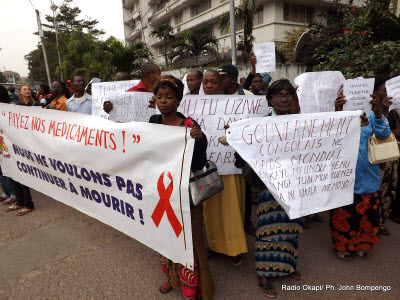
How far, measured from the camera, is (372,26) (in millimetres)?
5551

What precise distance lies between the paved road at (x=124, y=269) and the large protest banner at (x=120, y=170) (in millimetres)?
574

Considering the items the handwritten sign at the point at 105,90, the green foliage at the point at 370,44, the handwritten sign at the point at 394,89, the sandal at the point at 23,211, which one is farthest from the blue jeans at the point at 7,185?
the green foliage at the point at 370,44

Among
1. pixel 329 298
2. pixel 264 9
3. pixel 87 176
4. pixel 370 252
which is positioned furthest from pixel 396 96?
pixel 264 9

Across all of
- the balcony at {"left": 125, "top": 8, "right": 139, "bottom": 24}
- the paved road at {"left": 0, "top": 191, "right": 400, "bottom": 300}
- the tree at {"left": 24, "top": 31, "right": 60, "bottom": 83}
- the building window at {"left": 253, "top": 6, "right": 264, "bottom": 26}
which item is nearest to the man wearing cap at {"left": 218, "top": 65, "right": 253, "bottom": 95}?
the paved road at {"left": 0, "top": 191, "right": 400, "bottom": 300}

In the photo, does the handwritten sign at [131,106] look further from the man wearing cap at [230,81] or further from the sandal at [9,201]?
the sandal at [9,201]

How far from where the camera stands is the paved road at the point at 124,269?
2.32 metres

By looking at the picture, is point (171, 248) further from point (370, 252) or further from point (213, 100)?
point (370, 252)

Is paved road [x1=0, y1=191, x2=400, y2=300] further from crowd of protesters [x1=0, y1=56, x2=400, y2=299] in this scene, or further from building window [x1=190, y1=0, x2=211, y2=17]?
building window [x1=190, y1=0, x2=211, y2=17]

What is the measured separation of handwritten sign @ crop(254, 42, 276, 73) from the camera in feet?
12.8

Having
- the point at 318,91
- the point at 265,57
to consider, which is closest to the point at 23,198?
the point at 265,57

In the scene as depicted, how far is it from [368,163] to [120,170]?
212 cm

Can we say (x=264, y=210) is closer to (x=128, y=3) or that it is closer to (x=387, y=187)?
(x=387, y=187)

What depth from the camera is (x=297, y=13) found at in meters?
18.5

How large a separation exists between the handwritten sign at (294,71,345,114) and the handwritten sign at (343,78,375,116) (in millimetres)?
364
